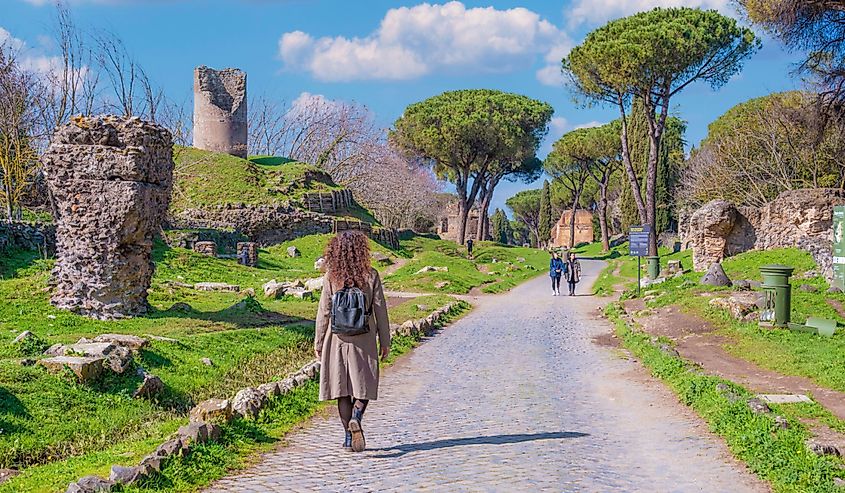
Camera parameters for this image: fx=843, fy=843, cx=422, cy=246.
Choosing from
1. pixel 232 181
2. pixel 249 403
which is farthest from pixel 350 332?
pixel 232 181

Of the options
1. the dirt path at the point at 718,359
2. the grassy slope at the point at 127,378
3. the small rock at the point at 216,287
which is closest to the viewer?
the grassy slope at the point at 127,378

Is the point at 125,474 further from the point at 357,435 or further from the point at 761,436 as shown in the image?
the point at 761,436

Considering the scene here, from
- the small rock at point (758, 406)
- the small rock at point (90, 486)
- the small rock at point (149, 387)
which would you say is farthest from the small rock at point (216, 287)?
the small rock at point (90, 486)

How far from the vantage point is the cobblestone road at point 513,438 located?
19.1 ft

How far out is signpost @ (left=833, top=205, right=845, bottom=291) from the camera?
1647cm

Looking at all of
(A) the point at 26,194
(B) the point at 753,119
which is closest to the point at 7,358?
(A) the point at 26,194

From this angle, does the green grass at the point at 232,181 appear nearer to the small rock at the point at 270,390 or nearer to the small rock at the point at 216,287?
the small rock at the point at 216,287

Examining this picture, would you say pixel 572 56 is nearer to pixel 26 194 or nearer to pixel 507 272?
pixel 507 272

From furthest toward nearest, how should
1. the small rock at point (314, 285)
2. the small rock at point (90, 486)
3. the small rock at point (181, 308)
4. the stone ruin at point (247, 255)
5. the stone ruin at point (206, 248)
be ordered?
the stone ruin at point (247, 255) → the stone ruin at point (206, 248) → the small rock at point (314, 285) → the small rock at point (181, 308) → the small rock at point (90, 486)

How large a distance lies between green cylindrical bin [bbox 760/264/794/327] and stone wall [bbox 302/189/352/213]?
90.9 ft

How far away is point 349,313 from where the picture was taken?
22.1ft

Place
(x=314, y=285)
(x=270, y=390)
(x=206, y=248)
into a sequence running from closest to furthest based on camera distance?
(x=270, y=390), (x=314, y=285), (x=206, y=248)

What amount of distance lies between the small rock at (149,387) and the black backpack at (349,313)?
3590 millimetres

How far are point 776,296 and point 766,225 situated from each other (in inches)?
544
